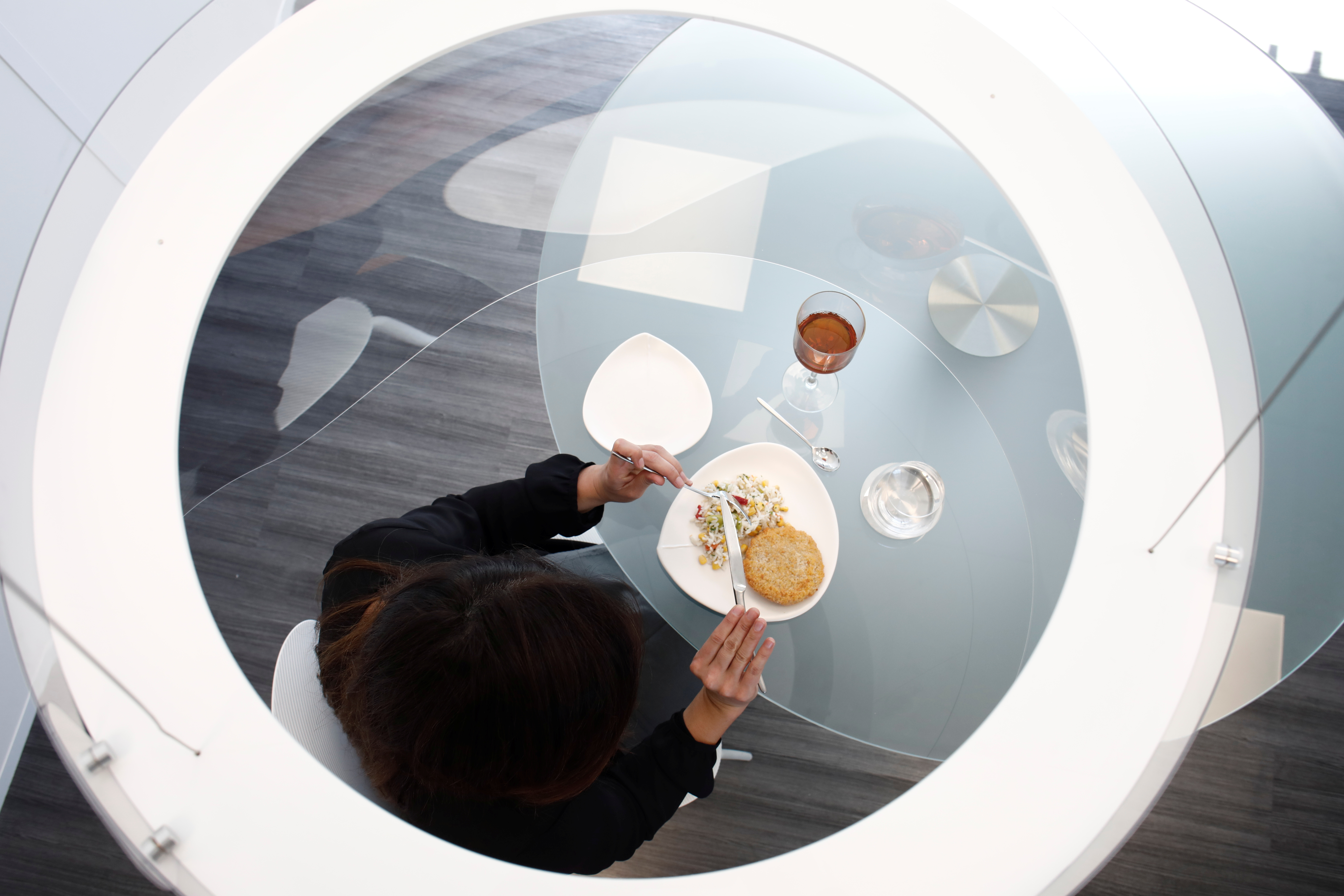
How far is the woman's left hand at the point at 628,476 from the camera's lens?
109 cm

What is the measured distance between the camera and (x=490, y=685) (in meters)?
0.77

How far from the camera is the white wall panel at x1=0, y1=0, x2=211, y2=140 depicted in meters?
1.56

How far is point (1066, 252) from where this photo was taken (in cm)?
78

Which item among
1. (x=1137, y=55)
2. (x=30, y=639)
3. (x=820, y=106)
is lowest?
(x=30, y=639)

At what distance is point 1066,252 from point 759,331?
1.81ft

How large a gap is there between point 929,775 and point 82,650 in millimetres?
773

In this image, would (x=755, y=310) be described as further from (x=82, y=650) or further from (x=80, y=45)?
(x=80, y=45)

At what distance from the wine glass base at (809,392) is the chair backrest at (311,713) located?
85cm

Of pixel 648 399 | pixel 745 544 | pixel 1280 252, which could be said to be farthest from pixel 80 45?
Result: pixel 1280 252

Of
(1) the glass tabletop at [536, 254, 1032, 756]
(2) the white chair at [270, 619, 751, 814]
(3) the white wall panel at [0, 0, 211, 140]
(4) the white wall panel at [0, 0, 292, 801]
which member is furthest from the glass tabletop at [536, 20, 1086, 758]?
(3) the white wall panel at [0, 0, 211, 140]

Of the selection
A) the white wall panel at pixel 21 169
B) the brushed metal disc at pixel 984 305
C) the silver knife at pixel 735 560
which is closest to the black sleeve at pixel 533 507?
the silver knife at pixel 735 560

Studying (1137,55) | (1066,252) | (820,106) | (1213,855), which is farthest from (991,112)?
(1213,855)

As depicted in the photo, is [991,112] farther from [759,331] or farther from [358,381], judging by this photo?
[358,381]

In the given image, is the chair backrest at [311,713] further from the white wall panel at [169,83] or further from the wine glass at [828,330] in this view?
the wine glass at [828,330]
